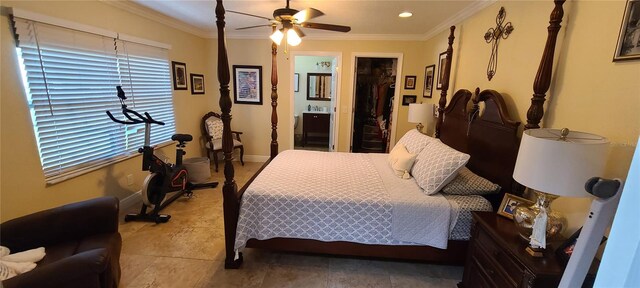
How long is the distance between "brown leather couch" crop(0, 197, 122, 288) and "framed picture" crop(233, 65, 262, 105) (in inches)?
124

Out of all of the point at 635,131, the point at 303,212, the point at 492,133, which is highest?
the point at 635,131

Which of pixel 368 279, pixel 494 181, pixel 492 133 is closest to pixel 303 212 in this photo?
pixel 368 279

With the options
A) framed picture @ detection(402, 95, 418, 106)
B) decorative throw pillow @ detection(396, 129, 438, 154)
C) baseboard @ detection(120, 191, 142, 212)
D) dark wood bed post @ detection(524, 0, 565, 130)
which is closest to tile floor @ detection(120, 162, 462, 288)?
baseboard @ detection(120, 191, 142, 212)

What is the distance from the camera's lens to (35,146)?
6.84ft

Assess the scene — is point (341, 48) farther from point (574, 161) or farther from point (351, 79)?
point (574, 161)

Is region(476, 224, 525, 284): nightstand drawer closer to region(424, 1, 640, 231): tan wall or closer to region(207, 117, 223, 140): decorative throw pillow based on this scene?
region(424, 1, 640, 231): tan wall

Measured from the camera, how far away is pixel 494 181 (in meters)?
2.04

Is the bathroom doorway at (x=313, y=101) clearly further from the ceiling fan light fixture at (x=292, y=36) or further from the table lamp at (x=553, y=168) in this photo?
the table lamp at (x=553, y=168)

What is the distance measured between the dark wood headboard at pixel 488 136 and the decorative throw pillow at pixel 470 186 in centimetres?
9

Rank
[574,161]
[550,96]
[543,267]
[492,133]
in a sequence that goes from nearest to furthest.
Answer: [574,161]
[543,267]
[550,96]
[492,133]

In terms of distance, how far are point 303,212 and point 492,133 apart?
167 centimetres

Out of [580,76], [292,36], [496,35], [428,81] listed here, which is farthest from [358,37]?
[580,76]

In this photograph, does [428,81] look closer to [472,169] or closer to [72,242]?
[472,169]

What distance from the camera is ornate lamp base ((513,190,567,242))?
51.5 inches
